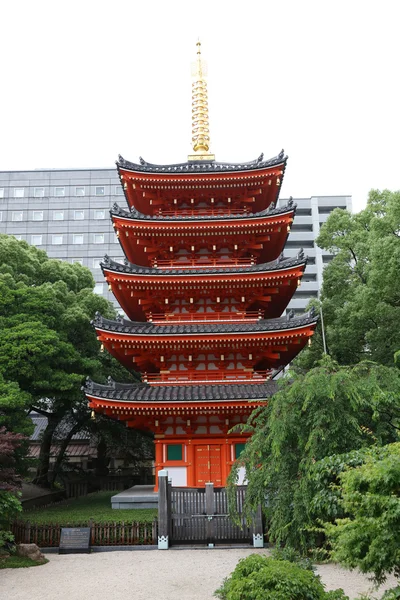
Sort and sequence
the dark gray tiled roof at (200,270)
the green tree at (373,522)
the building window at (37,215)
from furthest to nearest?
the building window at (37,215)
the dark gray tiled roof at (200,270)
the green tree at (373,522)

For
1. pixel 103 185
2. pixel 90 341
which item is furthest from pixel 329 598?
pixel 103 185

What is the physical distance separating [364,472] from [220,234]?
16716mm

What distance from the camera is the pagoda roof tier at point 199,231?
2200cm

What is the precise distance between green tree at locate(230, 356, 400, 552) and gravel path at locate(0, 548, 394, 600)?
1.88m

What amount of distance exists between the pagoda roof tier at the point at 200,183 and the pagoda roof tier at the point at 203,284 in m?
3.73

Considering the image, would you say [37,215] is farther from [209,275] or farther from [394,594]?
[394,594]

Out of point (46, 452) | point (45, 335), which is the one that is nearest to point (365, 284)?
point (45, 335)

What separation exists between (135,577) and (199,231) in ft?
46.3

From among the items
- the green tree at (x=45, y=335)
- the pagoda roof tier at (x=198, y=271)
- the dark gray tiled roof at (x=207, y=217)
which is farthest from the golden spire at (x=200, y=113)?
the green tree at (x=45, y=335)

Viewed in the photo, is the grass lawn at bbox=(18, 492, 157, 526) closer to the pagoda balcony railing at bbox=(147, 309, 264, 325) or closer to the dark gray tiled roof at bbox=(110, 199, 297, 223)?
the pagoda balcony railing at bbox=(147, 309, 264, 325)

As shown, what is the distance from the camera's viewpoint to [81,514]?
1938cm

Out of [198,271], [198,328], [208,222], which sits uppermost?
[208,222]

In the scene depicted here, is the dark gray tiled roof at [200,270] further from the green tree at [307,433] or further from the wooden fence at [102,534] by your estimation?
the wooden fence at [102,534]

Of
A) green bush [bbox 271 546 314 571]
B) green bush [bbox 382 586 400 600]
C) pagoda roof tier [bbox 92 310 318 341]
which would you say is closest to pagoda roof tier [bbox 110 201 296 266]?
pagoda roof tier [bbox 92 310 318 341]
